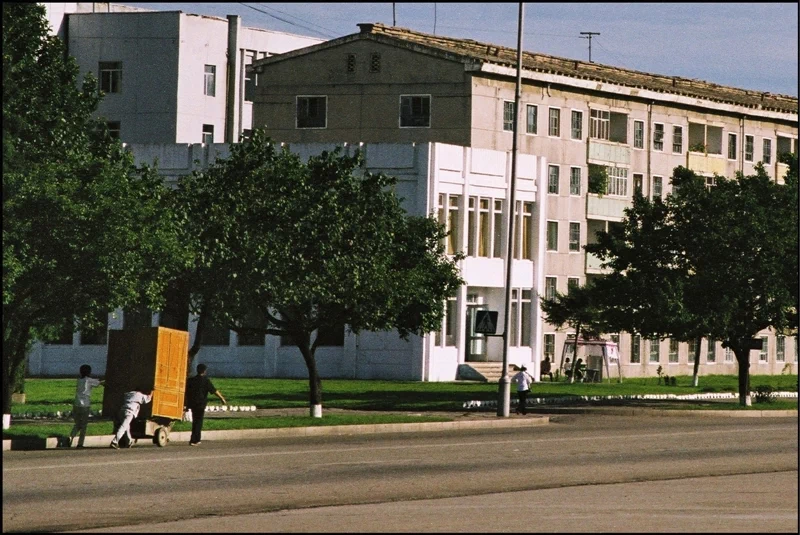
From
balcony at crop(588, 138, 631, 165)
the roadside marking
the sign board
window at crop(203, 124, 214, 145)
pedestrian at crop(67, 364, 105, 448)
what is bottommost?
the roadside marking

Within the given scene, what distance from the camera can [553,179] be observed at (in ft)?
262

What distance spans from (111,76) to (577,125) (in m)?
25.2

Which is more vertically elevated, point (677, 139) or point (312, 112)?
point (677, 139)

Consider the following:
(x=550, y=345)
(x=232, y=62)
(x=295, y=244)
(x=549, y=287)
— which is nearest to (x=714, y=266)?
(x=295, y=244)

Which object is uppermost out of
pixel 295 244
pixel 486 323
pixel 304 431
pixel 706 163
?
pixel 706 163

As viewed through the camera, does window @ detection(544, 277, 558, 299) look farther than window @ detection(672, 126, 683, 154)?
No

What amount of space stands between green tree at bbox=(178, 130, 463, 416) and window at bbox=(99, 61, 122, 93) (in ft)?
163

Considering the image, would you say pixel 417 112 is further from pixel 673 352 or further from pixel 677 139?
pixel 673 352

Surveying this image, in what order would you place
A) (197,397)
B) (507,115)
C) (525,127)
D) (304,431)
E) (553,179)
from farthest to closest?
(553,179), (525,127), (507,115), (304,431), (197,397)

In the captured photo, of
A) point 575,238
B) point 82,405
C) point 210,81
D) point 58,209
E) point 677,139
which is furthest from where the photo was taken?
point 210,81

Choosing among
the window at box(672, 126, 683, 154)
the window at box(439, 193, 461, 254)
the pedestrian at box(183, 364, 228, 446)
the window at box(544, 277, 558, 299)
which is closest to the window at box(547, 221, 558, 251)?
the window at box(544, 277, 558, 299)

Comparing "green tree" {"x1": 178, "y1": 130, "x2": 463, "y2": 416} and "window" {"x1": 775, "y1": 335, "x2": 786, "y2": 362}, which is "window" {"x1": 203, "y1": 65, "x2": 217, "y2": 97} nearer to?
"window" {"x1": 775, "y1": 335, "x2": 786, "y2": 362}

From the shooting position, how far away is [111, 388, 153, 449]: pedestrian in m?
31.5

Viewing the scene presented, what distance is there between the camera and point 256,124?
3132 inches
